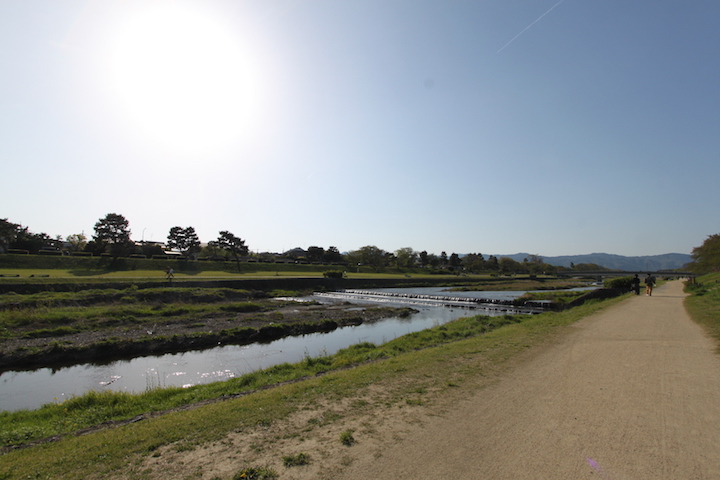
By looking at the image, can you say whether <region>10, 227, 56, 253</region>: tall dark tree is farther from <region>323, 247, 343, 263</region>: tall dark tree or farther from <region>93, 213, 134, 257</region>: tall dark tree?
<region>323, 247, 343, 263</region>: tall dark tree

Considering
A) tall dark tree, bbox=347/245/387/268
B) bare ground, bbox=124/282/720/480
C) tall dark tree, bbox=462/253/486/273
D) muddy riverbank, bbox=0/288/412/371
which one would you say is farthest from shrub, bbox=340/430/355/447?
tall dark tree, bbox=462/253/486/273

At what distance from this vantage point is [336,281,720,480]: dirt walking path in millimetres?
4250

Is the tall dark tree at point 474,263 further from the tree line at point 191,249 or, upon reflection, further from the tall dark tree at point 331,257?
the tall dark tree at point 331,257

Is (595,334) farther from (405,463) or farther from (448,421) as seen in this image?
(405,463)

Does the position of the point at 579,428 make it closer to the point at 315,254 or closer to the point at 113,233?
the point at 113,233

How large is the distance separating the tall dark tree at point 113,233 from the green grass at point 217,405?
58705 mm

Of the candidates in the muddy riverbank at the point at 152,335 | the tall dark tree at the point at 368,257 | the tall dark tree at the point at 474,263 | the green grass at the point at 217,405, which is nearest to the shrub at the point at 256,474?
the green grass at the point at 217,405

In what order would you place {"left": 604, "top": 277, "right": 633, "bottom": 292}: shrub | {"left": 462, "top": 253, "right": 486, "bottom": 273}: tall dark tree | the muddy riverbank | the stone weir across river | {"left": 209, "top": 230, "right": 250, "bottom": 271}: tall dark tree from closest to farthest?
the muddy riverbank → the stone weir across river → {"left": 604, "top": 277, "right": 633, "bottom": 292}: shrub → {"left": 209, "top": 230, "right": 250, "bottom": 271}: tall dark tree → {"left": 462, "top": 253, "right": 486, "bottom": 273}: tall dark tree

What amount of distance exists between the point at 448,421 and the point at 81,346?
17350mm

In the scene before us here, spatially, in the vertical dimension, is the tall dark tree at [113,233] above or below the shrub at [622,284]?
above

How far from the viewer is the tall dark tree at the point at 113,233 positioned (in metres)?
58.3

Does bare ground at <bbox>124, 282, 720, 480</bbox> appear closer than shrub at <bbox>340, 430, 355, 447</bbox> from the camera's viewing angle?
Yes

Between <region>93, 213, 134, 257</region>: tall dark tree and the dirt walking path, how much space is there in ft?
218

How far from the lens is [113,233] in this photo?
5888 cm
